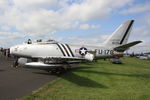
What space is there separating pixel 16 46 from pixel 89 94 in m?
11.1

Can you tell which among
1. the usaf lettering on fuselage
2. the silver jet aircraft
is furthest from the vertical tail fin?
the usaf lettering on fuselage

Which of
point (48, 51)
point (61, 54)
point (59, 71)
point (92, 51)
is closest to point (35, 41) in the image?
point (48, 51)

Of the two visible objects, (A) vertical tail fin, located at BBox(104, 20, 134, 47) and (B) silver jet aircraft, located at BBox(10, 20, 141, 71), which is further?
(A) vertical tail fin, located at BBox(104, 20, 134, 47)

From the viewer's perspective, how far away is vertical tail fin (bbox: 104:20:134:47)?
1736 centimetres

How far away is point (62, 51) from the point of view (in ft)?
51.7

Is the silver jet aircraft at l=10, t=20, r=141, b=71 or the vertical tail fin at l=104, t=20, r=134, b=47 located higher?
the vertical tail fin at l=104, t=20, r=134, b=47

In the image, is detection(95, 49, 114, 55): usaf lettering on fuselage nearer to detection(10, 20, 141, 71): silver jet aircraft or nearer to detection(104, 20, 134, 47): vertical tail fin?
detection(10, 20, 141, 71): silver jet aircraft

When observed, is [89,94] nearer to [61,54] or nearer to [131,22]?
[61,54]

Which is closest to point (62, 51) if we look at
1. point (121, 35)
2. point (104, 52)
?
point (104, 52)

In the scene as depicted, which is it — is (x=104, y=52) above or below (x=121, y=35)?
below

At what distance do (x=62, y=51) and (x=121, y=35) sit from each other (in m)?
7.11

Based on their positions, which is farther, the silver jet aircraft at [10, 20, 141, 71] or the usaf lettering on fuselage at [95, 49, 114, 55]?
the usaf lettering on fuselage at [95, 49, 114, 55]

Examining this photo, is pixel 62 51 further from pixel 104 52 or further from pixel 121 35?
pixel 121 35

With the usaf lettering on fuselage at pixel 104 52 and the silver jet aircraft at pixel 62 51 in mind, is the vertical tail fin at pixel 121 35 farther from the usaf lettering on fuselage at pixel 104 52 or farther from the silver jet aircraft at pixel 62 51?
the usaf lettering on fuselage at pixel 104 52
